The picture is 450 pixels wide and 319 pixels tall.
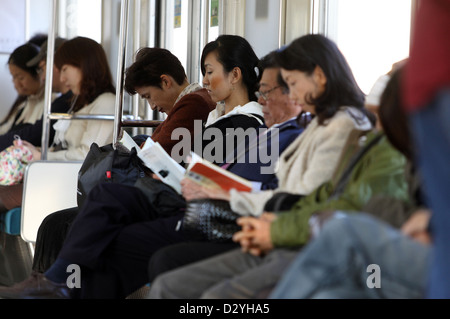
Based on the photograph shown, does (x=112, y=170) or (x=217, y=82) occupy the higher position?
(x=217, y=82)

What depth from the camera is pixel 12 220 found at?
4.36 metres

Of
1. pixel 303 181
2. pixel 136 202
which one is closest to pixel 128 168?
pixel 136 202

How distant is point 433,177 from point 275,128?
1609 millimetres

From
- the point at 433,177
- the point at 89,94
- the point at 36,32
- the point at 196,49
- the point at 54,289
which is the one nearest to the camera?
the point at 433,177

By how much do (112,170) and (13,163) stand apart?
131 cm

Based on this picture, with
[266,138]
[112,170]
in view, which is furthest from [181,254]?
[112,170]

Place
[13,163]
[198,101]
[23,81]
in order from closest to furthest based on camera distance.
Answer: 1. [198,101]
2. [13,163]
3. [23,81]

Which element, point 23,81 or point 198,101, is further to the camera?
point 23,81

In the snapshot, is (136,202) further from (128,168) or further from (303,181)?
(303,181)

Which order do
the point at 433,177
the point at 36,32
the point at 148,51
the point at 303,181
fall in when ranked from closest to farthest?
the point at 433,177 < the point at 303,181 < the point at 148,51 < the point at 36,32

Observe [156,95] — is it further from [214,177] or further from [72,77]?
[214,177]

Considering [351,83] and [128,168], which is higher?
[351,83]

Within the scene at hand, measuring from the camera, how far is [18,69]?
5.36 meters

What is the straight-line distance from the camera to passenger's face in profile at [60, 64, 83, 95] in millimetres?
4586
